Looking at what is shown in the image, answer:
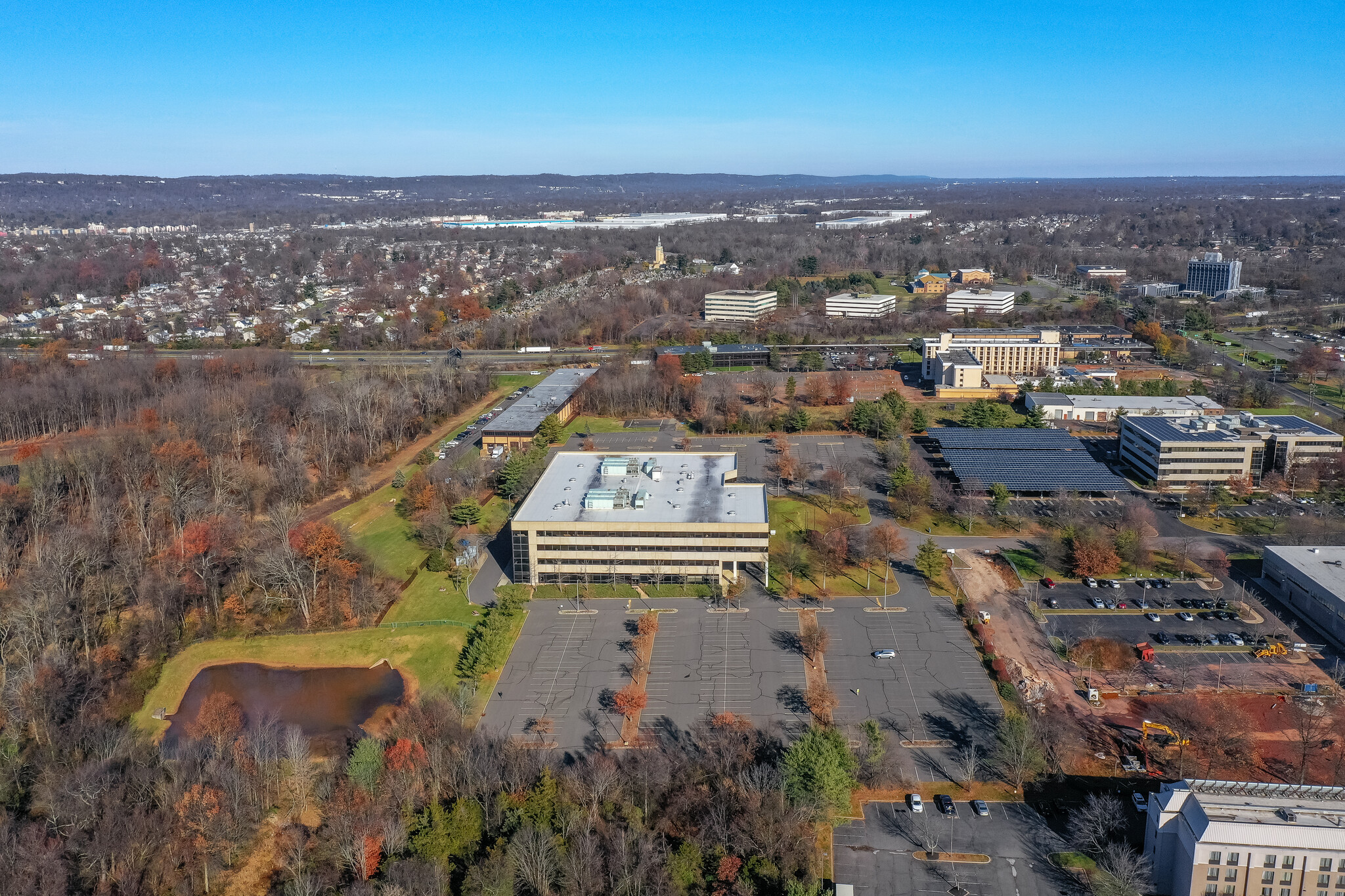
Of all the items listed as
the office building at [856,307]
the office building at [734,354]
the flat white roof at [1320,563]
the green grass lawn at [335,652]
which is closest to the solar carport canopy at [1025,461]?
the flat white roof at [1320,563]

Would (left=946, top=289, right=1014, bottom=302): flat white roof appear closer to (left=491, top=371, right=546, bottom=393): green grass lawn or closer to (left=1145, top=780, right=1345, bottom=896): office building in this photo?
(left=491, top=371, right=546, bottom=393): green grass lawn

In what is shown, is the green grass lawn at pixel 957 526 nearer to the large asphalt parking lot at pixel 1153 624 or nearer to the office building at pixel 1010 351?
the large asphalt parking lot at pixel 1153 624

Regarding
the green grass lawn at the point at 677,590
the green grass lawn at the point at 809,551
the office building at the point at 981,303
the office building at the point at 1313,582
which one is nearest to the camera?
the office building at the point at 1313,582

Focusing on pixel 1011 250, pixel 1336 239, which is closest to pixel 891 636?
pixel 1011 250

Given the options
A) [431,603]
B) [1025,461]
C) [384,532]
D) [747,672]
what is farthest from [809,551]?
[384,532]

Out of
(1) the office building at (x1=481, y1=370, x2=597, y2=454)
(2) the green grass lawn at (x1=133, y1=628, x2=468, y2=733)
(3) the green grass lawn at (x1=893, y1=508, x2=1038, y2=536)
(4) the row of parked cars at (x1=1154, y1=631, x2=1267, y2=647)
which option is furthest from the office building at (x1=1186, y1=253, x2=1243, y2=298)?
(2) the green grass lawn at (x1=133, y1=628, x2=468, y2=733)
